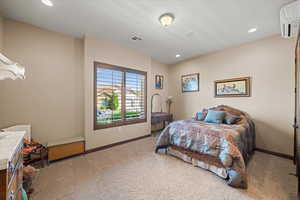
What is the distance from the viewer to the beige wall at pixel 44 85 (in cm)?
236

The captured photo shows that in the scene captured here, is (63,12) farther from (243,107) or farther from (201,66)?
(243,107)

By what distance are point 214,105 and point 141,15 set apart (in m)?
3.38

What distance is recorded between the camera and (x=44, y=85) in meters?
2.68

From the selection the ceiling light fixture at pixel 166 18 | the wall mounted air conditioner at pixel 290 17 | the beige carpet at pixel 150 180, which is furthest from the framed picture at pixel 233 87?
the ceiling light fixture at pixel 166 18

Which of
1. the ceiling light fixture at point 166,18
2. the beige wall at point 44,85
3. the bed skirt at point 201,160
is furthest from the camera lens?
the beige wall at point 44,85

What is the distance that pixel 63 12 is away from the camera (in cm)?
218

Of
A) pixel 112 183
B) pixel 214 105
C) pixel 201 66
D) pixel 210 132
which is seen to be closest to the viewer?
pixel 112 183

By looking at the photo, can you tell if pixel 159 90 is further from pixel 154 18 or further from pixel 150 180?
pixel 150 180

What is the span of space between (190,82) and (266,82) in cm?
214

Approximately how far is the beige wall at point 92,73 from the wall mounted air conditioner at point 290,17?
3.31m

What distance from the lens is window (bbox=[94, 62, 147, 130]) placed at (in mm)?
3221

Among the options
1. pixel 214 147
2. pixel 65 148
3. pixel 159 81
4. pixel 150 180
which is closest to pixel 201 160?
pixel 214 147

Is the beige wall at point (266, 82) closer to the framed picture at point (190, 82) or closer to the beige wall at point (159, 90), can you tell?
the framed picture at point (190, 82)

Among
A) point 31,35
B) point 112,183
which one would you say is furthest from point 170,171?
point 31,35
